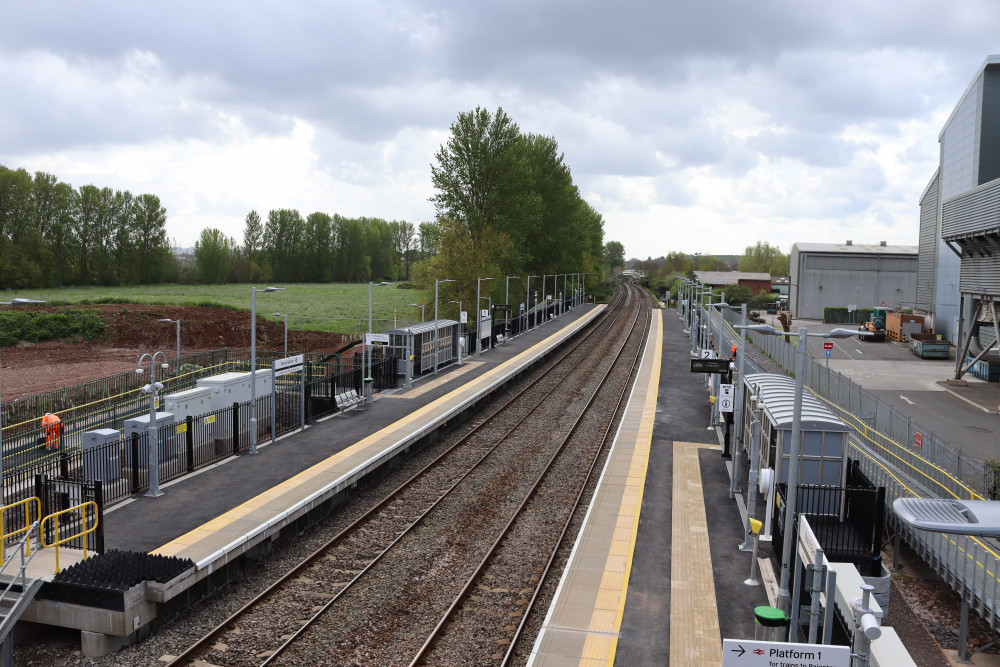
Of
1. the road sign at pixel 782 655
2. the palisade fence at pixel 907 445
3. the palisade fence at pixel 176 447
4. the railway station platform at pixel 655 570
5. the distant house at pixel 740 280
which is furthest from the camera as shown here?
the distant house at pixel 740 280

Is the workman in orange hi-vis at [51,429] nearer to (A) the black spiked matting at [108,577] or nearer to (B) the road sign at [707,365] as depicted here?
(A) the black spiked matting at [108,577]

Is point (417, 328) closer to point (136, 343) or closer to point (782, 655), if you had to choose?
point (782, 655)

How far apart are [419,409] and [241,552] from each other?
47.5ft

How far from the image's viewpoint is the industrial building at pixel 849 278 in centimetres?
8388

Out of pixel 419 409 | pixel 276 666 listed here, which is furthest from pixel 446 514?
pixel 419 409

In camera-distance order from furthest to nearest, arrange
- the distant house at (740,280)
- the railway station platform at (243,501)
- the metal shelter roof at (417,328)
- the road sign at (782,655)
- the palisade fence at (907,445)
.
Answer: the distant house at (740,280), the metal shelter roof at (417,328), the palisade fence at (907,445), the railway station platform at (243,501), the road sign at (782,655)

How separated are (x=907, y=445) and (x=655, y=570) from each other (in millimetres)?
11679

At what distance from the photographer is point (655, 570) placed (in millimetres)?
14484

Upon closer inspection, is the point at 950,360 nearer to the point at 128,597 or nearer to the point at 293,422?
the point at 293,422

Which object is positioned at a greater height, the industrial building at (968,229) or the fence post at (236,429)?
the industrial building at (968,229)

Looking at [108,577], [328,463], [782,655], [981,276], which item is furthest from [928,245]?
[108,577]

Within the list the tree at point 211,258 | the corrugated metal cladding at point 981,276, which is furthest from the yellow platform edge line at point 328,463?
the tree at point 211,258

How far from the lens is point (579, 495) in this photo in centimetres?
1994

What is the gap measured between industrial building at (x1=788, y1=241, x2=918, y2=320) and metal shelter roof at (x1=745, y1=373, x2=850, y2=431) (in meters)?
66.4
